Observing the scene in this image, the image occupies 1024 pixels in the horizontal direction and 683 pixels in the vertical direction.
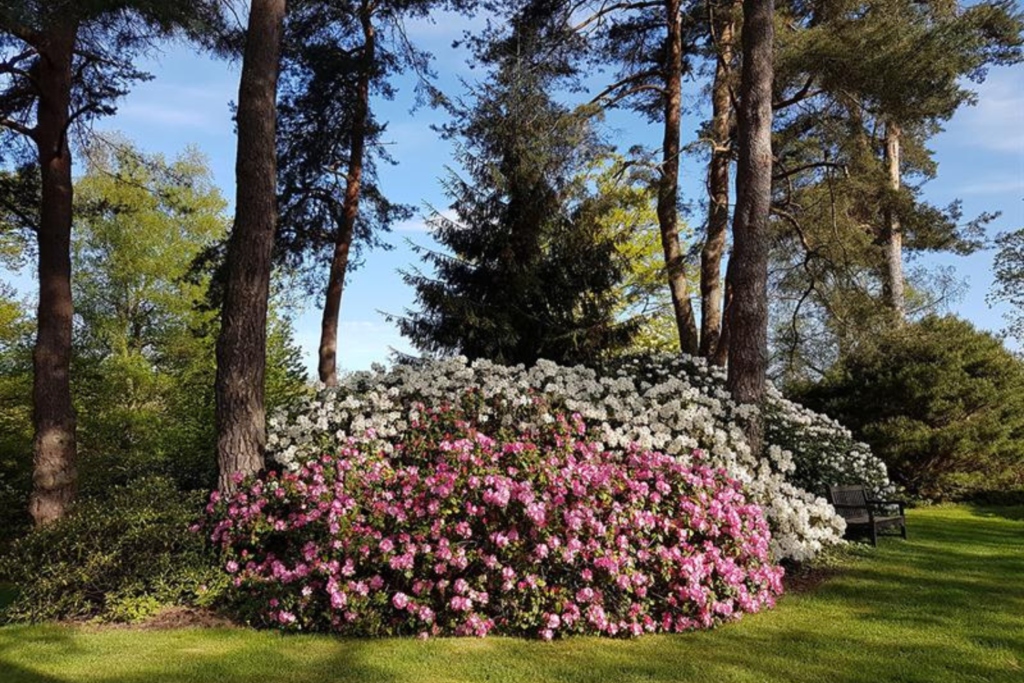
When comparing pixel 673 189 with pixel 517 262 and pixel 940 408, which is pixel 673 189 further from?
pixel 940 408

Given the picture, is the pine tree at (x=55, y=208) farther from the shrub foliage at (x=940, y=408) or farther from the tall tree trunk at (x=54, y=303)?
the shrub foliage at (x=940, y=408)

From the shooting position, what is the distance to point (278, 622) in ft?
15.8

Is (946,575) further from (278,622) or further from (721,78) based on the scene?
(721,78)

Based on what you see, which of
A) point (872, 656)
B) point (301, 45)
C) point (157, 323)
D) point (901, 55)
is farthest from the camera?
point (157, 323)

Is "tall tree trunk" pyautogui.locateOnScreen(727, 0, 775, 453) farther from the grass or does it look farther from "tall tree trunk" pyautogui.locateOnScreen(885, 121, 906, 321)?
"tall tree trunk" pyautogui.locateOnScreen(885, 121, 906, 321)

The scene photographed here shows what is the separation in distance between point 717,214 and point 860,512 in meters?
5.44

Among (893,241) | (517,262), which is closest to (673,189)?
(517,262)

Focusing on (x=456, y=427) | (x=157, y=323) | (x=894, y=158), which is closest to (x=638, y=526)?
(x=456, y=427)

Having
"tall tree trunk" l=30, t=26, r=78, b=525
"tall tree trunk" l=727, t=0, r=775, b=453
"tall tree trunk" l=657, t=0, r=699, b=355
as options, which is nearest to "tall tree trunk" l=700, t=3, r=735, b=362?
"tall tree trunk" l=657, t=0, r=699, b=355

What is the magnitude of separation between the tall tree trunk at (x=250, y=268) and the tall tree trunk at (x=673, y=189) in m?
6.27

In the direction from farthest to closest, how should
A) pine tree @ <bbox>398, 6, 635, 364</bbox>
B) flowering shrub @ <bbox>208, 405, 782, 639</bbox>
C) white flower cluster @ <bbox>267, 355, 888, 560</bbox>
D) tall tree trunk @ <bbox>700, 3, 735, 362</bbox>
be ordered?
1. tall tree trunk @ <bbox>700, 3, 735, 362</bbox>
2. pine tree @ <bbox>398, 6, 635, 364</bbox>
3. white flower cluster @ <bbox>267, 355, 888, 560</bbox>
4. flowering shrub @ <bbox>208, 405, 782, 639</bbox>

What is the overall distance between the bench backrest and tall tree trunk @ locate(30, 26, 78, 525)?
26.1 ft

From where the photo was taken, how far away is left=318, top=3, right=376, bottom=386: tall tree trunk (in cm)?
1265

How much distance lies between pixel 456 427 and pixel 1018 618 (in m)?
4.30
